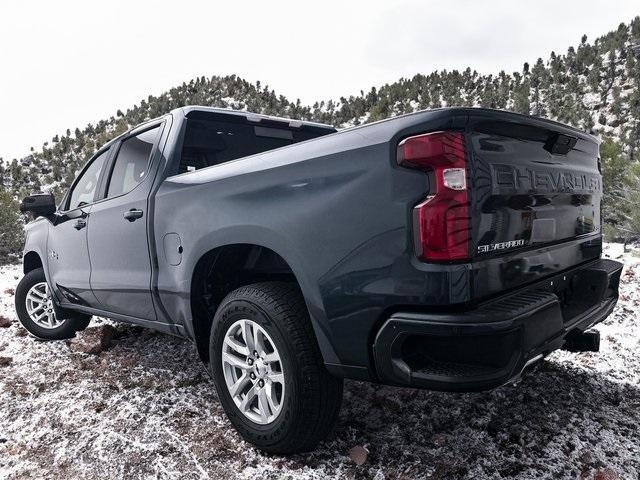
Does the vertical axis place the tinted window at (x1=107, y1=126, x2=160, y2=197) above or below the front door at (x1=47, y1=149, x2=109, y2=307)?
above

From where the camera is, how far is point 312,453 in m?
2.39

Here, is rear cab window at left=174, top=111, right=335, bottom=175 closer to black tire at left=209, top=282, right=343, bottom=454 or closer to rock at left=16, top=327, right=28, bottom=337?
black tire at left=209, top=282, right=343, bottom=454

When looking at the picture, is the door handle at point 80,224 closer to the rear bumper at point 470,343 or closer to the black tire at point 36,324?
the black tire at point 36,324

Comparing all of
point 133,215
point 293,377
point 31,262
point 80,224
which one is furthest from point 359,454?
point 31,262

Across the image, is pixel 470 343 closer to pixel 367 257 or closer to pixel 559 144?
pixel 367 257

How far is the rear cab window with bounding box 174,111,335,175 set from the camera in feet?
10.7

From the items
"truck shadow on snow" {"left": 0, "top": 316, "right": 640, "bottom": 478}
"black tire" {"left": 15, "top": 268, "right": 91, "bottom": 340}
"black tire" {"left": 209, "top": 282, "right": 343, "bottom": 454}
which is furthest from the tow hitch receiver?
"black tire" {"left": 15, "top": 268, "right": 91, "bottom": 340}

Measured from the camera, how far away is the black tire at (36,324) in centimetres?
457

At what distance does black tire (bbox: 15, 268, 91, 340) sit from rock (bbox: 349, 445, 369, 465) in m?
3.36

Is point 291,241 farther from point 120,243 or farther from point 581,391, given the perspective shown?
point 581,391

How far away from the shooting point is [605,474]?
215 centimetres

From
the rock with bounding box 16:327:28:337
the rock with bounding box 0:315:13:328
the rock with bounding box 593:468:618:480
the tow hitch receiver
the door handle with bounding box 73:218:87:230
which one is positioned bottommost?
the rock with bounding box 593:468:618:480

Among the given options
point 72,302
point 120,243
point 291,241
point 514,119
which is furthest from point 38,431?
point 514,119

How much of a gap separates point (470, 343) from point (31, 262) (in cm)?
495
